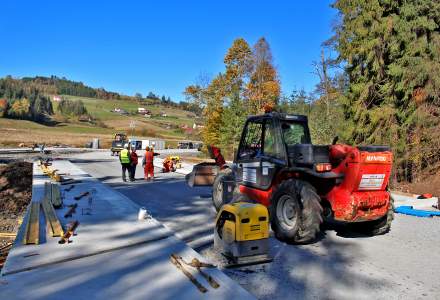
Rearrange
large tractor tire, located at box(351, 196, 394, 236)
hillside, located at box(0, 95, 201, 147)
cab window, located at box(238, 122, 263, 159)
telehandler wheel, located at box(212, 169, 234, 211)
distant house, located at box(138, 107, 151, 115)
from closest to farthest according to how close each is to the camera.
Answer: large tractor tire, located at box(351, 196, 394, 236)
cab window, located at box(238, 122, 263, 159)
telehandler wheel, located at box(212, 169, 234, 211)
hillside, located at box(0, 95, 201, 147)
distant house, located at box(138, 107, 151, 115)

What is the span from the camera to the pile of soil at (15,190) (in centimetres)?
1416

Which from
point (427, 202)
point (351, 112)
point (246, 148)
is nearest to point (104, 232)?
point (246, 148)

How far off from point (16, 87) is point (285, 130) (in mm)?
149778

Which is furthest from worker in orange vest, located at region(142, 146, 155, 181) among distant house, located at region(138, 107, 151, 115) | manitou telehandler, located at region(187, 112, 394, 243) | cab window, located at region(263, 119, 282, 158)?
distant house, located at region(138, 107, 151, 115)

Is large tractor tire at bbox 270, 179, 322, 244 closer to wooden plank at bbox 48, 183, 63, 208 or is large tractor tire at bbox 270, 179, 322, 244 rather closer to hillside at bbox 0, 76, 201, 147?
wooden plank at bbox 48, 183, 63, 208

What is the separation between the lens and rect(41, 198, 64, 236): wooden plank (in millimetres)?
8141

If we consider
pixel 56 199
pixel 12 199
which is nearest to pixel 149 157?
pixel 12 199

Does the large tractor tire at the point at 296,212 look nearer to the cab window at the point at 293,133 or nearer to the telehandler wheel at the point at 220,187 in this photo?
the cab window at the point at 293,133

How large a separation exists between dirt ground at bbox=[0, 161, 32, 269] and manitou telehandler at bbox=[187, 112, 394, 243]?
17.7 feet

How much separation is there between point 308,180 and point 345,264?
197cm

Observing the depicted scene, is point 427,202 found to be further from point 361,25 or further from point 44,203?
point 44,203

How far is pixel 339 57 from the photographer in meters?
21.3

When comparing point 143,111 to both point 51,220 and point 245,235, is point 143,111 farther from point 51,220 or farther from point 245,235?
point 245,235

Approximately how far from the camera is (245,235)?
647 cm
